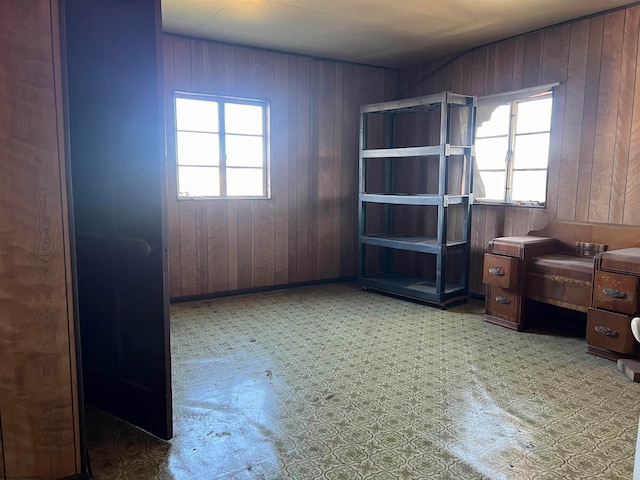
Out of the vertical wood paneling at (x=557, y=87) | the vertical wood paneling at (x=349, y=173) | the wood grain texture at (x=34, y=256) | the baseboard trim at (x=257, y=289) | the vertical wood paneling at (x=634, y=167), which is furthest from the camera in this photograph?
the vertical wood paneling at (x=349, y=173)

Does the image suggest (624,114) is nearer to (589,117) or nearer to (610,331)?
(589,117)

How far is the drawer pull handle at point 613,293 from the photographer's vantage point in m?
3.06

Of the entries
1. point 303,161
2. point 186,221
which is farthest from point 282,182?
point 186,221

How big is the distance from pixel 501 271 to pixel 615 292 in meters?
0.86

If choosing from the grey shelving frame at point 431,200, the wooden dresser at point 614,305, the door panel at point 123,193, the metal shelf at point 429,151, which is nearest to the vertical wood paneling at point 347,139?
the grey shelving frame at point 431,200

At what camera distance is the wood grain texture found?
5.18 feet

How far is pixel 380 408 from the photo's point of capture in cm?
248

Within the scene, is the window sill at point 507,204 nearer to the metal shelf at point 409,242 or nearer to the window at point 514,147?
the window at point 514,147

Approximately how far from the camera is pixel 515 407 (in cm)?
249

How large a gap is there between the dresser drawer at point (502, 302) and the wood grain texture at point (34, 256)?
3.18m

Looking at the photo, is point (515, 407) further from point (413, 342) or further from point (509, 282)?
point (509, 282)

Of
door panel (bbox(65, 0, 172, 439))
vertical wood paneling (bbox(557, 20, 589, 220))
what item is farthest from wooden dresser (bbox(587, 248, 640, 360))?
door panel (bbox(65, 0, 172, 439))

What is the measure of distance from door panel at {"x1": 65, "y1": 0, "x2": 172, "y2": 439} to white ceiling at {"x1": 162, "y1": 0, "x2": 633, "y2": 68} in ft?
5.72

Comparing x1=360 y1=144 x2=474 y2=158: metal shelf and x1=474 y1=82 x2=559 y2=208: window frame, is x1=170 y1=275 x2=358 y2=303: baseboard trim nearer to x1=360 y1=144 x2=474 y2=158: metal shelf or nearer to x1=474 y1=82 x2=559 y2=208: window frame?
x1=360 y1=144 x2=474 y2=158: metal shelf
